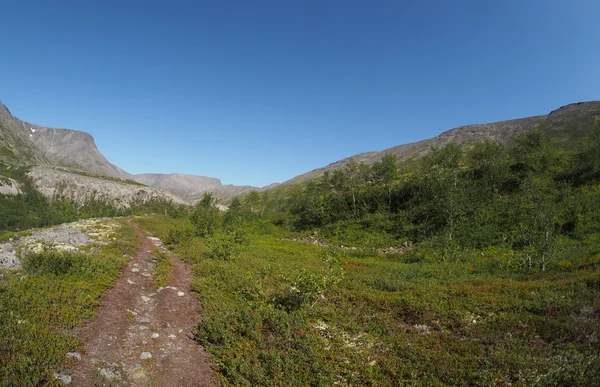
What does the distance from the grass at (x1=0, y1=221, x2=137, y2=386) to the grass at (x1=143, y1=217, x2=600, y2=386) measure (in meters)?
4.73

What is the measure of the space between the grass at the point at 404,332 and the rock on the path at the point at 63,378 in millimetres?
4216

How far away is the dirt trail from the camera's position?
8.49 m

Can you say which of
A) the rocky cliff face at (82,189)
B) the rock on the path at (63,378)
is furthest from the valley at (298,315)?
the rocky cliff face at (82,189)

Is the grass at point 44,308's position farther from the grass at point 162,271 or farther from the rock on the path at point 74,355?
the grass at point 162,271

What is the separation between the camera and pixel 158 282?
1761 cm

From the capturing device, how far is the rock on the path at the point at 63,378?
7434 millimetres

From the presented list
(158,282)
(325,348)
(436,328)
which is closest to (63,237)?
(158,282)

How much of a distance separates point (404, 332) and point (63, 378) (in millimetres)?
12460

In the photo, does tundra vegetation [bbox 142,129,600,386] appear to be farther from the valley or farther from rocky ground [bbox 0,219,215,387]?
rocky ground [bbox 0,219,215,387]

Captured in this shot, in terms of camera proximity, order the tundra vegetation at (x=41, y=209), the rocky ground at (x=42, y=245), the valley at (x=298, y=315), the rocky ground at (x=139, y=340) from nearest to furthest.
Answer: the rocky ground at (x=139, y=340), the valley at (x=298, y=315), the rocky ground at (x=42, y=245), the tundra vegetation at (x=41, y=209)

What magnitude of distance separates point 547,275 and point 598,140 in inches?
2226

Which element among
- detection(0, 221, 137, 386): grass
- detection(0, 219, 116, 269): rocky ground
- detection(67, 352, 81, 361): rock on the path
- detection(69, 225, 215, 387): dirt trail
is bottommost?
detection(69, 225, 215, 387): dirt trail

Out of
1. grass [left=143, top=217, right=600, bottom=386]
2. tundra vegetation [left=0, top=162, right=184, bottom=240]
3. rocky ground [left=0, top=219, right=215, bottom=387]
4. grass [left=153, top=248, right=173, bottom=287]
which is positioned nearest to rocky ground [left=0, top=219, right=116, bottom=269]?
rocky ground [left=0, top=219, right=215, bottom=387]

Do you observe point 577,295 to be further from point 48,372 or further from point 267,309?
point 48,372
